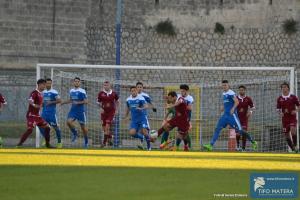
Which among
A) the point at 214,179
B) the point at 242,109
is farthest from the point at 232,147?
the point at 214,179

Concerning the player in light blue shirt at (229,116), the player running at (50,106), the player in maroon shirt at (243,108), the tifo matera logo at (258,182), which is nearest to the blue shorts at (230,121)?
A: the player in light blue shirt at (229,116)

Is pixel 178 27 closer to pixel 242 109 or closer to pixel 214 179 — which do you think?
pixel 242 109

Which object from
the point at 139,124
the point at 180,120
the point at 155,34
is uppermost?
the point at 155,34

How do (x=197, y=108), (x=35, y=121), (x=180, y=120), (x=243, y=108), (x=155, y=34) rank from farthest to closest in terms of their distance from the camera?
(x=155, y=34)
(x=197, y=108)
(x=243, y=108)
(x=180, y=120)
(x=35, y=121)

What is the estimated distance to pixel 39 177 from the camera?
11.3 m

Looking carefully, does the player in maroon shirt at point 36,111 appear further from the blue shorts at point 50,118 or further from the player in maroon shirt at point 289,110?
the player in maroon shirt at point 289,110

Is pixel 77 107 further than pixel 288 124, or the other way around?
pixel 77 107

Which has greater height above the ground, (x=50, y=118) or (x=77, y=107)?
(x=77, y=107)

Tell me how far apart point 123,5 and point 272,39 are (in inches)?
272

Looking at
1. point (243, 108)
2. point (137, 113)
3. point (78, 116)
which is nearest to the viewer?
point (137, 113)

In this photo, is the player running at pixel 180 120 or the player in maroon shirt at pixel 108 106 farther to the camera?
the player in maroon shirt at pixel 108 106

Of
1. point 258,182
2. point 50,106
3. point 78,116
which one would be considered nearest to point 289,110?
point 78,116

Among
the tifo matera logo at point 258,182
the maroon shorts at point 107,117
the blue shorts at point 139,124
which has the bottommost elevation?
the tifo matera logo at point 258,182

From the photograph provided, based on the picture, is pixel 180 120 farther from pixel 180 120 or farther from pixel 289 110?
pixel 289 110
